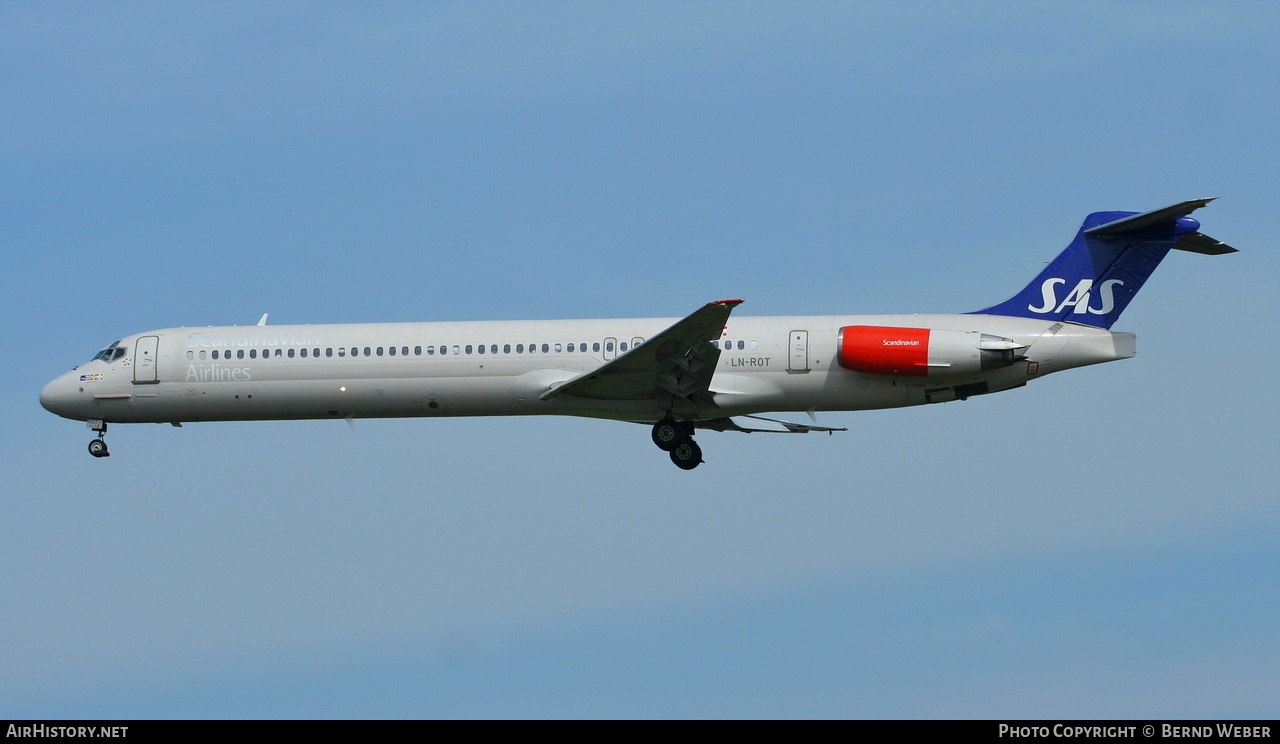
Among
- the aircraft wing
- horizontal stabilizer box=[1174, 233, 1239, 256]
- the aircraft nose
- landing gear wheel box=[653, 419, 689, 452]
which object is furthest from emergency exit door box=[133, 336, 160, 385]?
horizontal stabilizer box=[1174, 233, 1239, 256]

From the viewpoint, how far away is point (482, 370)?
2927 cm

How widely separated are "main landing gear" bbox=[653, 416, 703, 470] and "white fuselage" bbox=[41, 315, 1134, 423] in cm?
29

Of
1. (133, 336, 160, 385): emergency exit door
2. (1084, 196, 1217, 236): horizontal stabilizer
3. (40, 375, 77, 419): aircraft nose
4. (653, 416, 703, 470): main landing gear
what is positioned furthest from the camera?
(40, 375, 77, 419): aircraft nose

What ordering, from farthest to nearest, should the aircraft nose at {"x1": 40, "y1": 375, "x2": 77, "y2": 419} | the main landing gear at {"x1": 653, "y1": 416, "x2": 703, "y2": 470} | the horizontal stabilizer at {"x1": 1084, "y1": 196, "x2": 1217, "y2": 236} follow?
the aircraft nose at {"x1": 40, "y1": 375, "x2": 77, "y2": 419}, the main landing gear at {"x1": 653, "y1": 416, "x2": 703, "y2": 470}, the horizontal stabilizer at {"x1": 1084, "y1": 196, "x2": 1217, "y2": 236}

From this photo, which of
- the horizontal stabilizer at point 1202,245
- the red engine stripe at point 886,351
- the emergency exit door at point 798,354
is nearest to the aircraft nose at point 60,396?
the emergency exit door at point 798,354

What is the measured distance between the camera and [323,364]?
2992 centimetres

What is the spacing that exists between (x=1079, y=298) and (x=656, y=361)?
8.04 meters

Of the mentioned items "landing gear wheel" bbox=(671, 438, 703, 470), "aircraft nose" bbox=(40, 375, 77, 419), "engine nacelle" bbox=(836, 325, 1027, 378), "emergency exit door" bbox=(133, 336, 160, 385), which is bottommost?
"landing gear wheel" bbox=(671, 438, 703, 470)

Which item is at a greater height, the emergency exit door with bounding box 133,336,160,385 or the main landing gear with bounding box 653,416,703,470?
the emergency exit door with bounding box 133,336,160,385

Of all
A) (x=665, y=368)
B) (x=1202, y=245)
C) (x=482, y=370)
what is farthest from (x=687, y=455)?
(x=1202, y=245)

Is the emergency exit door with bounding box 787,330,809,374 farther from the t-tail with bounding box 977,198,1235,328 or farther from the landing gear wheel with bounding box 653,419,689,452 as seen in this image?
the t-tail with bounding box 977,198,1235,328

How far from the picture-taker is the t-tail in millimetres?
27719

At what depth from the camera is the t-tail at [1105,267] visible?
27.7 meters

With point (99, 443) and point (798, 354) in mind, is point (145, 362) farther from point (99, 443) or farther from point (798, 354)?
point (798, 354)
